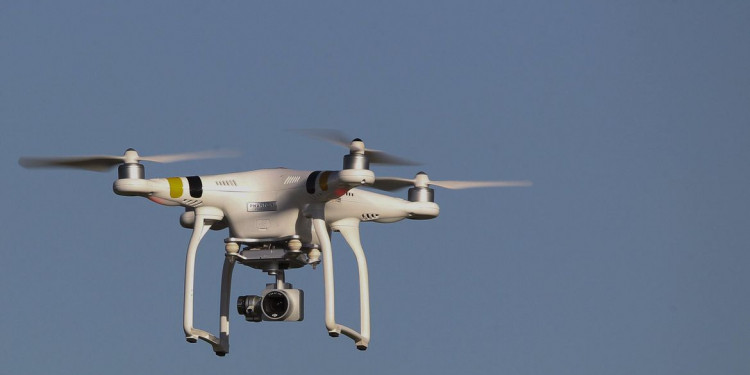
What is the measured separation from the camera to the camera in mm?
79875

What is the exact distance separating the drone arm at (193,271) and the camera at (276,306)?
1.31m

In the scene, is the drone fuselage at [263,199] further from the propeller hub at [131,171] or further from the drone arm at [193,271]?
the propeller hub at [131,171]

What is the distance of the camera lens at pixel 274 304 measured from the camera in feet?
263

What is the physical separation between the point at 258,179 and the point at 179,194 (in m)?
2.93

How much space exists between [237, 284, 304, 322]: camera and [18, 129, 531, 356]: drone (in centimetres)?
3

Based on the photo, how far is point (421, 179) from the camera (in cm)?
8288

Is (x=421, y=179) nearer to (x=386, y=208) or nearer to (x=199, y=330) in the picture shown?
(x=386, y=208)

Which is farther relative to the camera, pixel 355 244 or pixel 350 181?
pixel 355 244

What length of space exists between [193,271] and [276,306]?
317 centimetres

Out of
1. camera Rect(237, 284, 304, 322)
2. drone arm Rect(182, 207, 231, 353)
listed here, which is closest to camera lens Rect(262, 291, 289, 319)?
camera Rect(237, 284, 304, 322)

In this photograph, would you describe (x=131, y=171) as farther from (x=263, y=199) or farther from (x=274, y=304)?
(x=274, y=304)

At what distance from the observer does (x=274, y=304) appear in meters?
80.2

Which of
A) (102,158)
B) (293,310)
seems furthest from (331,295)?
(102,158)

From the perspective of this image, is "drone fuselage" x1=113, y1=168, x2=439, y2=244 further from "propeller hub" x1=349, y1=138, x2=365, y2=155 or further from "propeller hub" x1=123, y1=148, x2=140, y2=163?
"propeller hub" x1=349, y1=138, x2=365, y2=155
